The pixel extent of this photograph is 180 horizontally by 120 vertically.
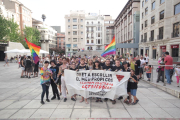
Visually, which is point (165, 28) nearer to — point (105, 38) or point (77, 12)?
point (105, 38)

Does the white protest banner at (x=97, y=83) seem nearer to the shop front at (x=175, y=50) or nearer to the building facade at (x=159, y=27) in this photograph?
the building facade at (x=159, y=27)

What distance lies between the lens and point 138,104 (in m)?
5.09

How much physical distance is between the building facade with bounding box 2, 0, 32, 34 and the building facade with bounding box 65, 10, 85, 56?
18594 millimetres

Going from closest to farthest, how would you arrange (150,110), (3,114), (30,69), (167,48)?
(3,114), (150,110), (30,69), (167,48)

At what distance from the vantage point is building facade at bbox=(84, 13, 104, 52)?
6612cm

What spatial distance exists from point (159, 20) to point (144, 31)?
6.58 metres

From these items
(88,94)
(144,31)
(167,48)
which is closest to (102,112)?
(88,94)

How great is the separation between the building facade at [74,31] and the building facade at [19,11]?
1859cm

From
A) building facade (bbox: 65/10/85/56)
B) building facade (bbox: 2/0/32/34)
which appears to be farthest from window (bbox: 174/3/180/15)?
building facade (bbox: 2/0/32/34)

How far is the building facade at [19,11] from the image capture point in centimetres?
4532

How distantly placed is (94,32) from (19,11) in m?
37.2

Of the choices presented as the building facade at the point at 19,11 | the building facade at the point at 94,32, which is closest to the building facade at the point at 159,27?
the building facade at the point at 94,32

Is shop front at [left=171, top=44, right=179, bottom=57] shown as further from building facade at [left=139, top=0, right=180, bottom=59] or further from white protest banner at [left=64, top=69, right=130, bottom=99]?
white protest banner at [left=64, top=69, right=130, bottom=99]

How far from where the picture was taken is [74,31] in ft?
209
